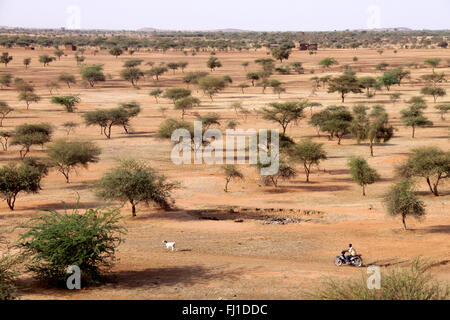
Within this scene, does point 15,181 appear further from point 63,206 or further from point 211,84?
point 211,84

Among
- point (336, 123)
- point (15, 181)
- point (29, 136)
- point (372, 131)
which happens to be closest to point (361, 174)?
point (372, 131)

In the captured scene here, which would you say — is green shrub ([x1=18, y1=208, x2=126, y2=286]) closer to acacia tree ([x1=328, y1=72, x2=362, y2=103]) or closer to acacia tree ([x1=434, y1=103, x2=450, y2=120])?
acacia tree ([x1=434, y1=103, x2=450, y2=120])

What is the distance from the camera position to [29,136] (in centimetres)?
4478

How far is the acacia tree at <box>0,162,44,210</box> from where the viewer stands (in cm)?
3034

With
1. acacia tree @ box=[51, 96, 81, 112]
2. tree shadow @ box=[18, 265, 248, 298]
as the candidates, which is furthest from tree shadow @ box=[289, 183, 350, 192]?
acacia tree @ box=[51, 96, 81, 112]

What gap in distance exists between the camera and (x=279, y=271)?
19.8 meters

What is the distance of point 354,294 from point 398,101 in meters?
66.0

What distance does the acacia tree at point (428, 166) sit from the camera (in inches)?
1313

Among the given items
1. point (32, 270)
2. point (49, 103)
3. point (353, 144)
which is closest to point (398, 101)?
point (353, 144)

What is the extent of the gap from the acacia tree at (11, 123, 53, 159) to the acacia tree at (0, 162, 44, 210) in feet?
44.2

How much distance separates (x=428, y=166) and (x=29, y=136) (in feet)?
101

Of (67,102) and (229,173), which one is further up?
(67,102)

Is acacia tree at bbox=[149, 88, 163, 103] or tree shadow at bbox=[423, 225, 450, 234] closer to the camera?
tree shadow at bbox=[423, 225, 450, 234]
